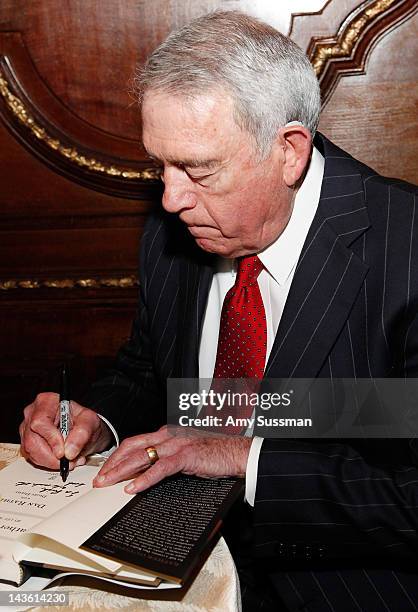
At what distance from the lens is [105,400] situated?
199 cm

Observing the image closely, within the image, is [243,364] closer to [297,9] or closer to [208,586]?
[208,586]

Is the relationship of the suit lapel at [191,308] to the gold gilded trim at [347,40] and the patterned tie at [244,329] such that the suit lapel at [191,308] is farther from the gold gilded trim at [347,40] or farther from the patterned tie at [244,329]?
the gold gilded trim at [347,40]

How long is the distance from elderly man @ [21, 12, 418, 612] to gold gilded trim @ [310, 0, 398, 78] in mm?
759

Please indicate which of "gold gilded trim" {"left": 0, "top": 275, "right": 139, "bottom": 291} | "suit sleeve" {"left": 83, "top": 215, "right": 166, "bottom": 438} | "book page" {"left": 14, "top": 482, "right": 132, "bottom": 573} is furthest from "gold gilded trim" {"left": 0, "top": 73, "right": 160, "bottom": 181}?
"book page" {"left": 14, "top": 482, "right": 132, "bottom": 573}

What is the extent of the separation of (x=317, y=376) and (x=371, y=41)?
141 cm

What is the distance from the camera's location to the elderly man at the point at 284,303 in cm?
148

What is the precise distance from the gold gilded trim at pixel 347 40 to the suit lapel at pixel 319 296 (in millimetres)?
1046

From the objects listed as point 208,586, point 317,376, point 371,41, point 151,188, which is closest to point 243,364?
point 317,376

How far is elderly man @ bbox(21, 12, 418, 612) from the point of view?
4.85ft

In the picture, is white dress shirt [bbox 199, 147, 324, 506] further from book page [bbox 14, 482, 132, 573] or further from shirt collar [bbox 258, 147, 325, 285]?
book page [bbox 14, 482, 132, 573]

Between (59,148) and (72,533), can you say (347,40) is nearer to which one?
(59,148)

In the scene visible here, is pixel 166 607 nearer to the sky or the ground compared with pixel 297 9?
nearer to the ground

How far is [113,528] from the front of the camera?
3.95 ft

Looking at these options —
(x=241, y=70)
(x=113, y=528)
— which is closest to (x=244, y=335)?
(x=241, y=70)
